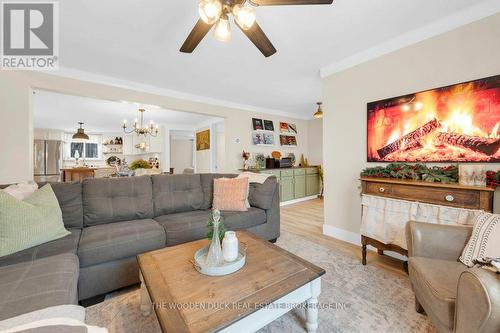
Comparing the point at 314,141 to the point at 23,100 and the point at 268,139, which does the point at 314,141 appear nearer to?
the point at 268,139

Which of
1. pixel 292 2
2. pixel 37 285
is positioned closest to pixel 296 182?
pixel 292 2

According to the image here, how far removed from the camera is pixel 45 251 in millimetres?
1413

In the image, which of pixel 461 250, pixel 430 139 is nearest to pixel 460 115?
pixel 430 139

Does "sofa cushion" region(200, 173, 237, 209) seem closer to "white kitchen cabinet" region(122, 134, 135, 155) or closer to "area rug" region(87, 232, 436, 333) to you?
"area rug" region(87, 232, 436, 333)

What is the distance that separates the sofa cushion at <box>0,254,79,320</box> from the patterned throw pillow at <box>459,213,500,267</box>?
2159mm

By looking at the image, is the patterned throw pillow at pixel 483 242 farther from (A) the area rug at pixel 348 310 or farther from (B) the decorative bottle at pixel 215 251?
(B) the decorative bottle at pixel 215 251

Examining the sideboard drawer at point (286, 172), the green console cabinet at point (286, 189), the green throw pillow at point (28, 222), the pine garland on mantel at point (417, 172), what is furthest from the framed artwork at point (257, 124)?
the green throw pillow at point (28, 222)

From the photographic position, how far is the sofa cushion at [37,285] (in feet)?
2.85

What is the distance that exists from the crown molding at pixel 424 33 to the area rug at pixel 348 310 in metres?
2.33

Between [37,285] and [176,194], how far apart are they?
58.0 inches

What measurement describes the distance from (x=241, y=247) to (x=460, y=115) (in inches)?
88.1

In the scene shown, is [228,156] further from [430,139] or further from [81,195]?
[430,139]

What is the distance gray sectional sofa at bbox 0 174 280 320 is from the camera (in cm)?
104

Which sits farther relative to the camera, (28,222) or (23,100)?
(23,100)
